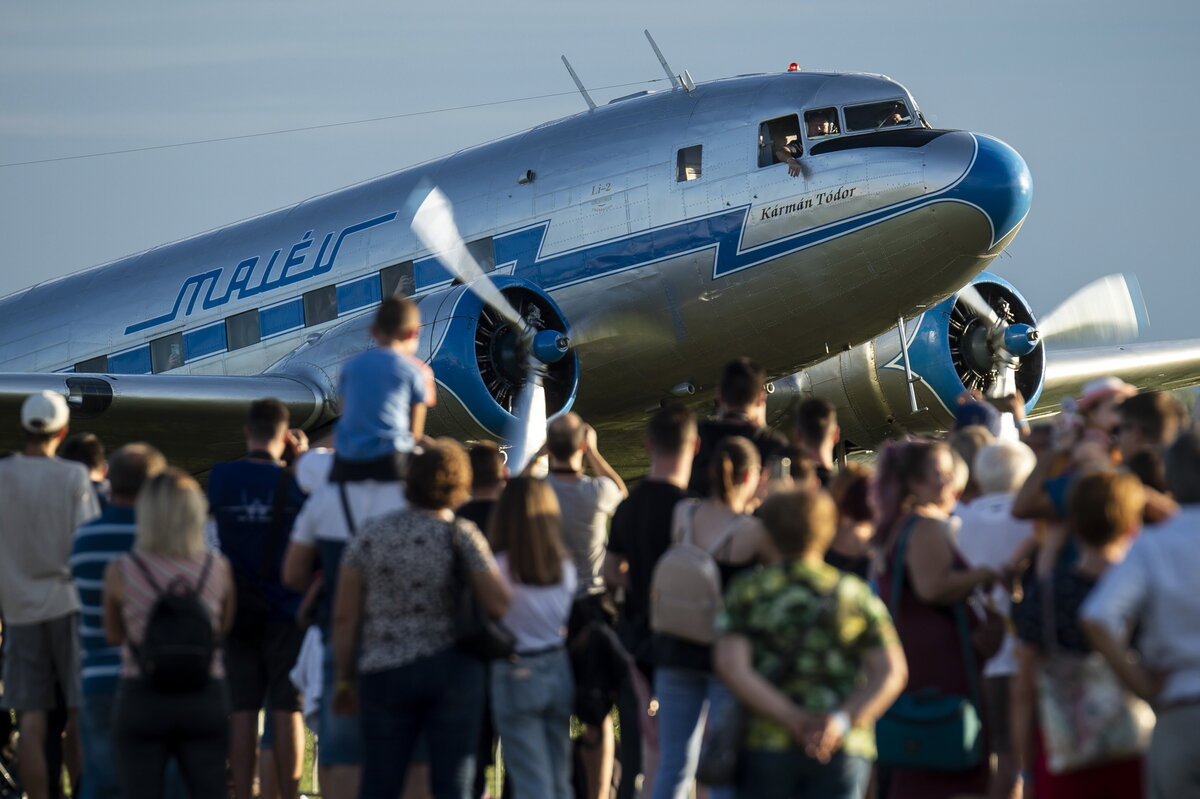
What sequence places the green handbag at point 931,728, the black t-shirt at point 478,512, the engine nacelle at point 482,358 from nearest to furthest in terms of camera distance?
1. the green handbag at point 931,728
2. the black t-shirt at point 478,512
3. the engine nacelle at point 482,358

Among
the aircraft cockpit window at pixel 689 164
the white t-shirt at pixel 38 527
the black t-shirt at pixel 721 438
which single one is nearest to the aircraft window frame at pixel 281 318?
the aircraft cockpit window at pixel 689 164

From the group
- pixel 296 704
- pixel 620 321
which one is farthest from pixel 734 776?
pixel 620 321

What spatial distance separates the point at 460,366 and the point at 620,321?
1689mm

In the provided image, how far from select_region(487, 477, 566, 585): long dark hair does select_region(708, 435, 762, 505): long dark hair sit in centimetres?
57

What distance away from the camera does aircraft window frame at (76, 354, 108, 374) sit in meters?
16.3

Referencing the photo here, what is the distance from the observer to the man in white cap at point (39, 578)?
6410 millimetres

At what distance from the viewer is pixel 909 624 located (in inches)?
204

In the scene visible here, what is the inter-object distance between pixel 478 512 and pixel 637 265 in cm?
702

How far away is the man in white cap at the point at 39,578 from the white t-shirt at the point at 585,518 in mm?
1930

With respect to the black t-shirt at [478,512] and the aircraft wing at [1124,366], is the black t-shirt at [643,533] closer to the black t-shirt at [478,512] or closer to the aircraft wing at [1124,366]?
the black t-shirt at [478,512]

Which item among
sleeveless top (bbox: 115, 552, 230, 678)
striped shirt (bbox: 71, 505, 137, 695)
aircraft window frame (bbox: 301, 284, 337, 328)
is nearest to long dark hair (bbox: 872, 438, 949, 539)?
sleeveless top (bbox: 115, 552, 230, 678)

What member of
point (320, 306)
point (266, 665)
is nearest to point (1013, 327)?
point (320, 306)

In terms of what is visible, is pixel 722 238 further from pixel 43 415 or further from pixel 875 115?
pixel 43 415

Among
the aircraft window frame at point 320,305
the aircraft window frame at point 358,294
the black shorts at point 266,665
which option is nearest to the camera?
→ the black shorts at point 266,665
